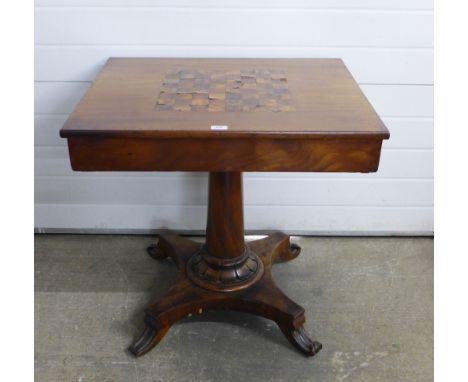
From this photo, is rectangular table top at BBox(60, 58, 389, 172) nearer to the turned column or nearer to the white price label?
the white price label

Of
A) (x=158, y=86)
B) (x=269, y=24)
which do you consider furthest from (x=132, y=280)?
(x=269, y=24)

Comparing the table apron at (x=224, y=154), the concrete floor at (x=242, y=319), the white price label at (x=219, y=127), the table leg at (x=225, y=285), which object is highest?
the white price label at (x=219, y=127)

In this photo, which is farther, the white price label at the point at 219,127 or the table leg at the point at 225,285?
the table leg at the point at 225,285

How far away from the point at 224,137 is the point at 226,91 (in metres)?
0.30

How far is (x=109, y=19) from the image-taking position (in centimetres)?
→ 184

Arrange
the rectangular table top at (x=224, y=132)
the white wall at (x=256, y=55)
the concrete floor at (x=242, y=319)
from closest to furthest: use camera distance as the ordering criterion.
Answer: the rectangular table top at (x=224, y=132) → the concrete floor at (x=242, y=319) → the white wall at (x=256, y=55)

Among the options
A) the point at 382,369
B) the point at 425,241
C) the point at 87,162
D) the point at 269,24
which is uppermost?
the point at 269,24

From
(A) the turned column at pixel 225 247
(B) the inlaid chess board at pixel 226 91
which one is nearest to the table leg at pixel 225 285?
(A) the turned column at pixel 225 247

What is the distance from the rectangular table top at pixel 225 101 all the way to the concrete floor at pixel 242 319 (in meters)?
0.78

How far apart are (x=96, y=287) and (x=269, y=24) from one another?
1157 mm

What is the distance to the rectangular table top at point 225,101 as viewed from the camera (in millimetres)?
1245

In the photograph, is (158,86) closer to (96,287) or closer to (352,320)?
(96,287)

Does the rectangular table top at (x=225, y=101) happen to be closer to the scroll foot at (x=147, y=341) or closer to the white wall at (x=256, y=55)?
the white wall at (x=256, y=55)

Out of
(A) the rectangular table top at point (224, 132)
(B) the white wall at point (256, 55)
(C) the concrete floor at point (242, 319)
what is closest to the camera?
(A) the rectangular table top at point (224, 132)
